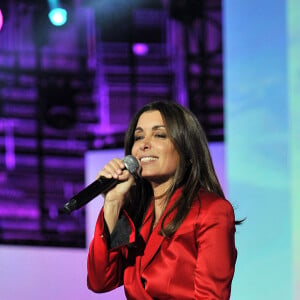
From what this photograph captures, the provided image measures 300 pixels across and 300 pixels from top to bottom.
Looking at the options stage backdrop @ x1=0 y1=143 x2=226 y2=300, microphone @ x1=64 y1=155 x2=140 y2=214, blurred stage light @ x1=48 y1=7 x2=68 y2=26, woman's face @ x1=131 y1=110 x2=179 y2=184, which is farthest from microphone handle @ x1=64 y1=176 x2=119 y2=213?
blurred stage light @ x1=48 y1=7 x2=68 y2=26

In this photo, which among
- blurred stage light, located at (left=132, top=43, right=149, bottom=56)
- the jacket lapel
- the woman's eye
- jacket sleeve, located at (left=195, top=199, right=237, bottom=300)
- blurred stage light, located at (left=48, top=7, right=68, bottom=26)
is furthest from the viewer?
blurred stage light, located at (left=48, top=7, right=68, bottom=26)

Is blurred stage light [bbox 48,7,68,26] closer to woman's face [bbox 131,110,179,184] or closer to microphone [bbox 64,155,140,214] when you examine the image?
woman's face [bbox 131,110,179,184]

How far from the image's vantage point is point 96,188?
1538 mm

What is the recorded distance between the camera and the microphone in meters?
1.45

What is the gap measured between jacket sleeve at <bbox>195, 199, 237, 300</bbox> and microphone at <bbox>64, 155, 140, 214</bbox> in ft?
0.84

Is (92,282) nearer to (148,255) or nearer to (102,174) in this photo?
(148,255)

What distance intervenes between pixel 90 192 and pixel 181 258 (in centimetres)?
31

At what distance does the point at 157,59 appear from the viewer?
117 inches

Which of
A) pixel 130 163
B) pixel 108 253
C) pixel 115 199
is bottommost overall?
pixel 108 253

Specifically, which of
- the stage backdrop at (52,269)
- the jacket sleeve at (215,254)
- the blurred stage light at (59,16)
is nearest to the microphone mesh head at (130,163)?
the jacket sleeve at (215,254)

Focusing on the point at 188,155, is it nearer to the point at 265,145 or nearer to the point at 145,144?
the point at 145,144

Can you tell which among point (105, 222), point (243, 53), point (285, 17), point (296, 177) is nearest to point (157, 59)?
point (243, 53)

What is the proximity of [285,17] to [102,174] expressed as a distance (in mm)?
1558

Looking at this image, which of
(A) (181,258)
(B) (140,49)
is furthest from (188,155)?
(B) (140,49)
